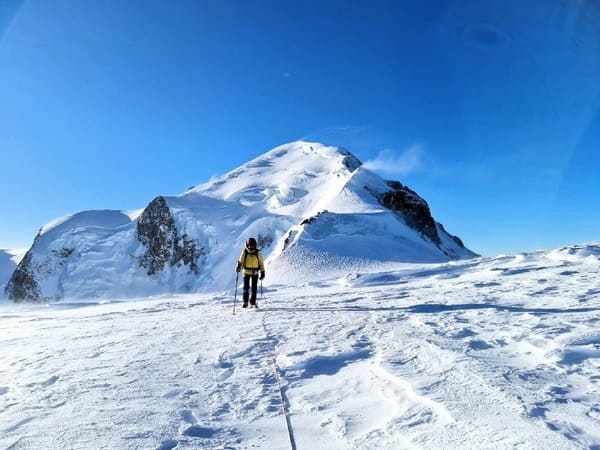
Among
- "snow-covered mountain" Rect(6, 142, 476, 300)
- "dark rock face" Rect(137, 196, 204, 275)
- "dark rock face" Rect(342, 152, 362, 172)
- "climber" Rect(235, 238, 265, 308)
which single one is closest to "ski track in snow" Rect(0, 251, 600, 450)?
"climber" Rect(235, 238, 265, 308)

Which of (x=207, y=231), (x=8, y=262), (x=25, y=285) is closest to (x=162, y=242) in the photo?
(x=207, y=231)

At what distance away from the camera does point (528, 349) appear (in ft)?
18.4

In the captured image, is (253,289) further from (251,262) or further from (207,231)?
(207,231)

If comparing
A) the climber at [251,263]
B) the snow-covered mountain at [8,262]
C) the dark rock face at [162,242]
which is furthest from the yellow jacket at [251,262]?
the snow-covered mountain at [8,262]

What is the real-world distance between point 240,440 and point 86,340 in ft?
18.7

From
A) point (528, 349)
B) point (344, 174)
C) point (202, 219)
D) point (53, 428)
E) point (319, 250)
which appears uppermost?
point (344, 174)

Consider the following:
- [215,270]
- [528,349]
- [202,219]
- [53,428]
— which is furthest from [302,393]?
[202,219]

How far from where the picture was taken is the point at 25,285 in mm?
49938

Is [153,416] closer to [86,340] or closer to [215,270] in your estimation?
[86,340]

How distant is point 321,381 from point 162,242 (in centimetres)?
4746

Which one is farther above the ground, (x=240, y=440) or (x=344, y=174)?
(x=344, y=174)

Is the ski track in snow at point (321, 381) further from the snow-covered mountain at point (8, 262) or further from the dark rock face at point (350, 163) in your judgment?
the snow-covered mountain at point (8, 262)

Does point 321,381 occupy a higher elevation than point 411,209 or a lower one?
lower

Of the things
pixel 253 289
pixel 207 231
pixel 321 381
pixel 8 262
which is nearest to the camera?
pixel 321 381
